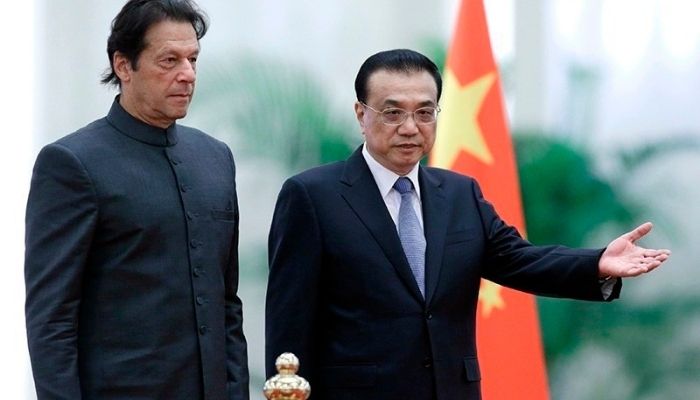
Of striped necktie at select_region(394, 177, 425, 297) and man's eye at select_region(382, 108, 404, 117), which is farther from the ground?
man's eye at select_region(382, 108, 404, 117)

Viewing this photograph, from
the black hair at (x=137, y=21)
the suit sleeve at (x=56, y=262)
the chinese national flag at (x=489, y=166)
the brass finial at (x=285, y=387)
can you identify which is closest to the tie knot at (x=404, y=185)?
the black hair at (x=137, y=21)

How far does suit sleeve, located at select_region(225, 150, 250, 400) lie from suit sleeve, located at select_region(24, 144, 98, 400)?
364 millimetres

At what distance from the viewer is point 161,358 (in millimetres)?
2711

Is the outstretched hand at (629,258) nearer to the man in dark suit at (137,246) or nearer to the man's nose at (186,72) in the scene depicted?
the man in dark suit at (137,246)

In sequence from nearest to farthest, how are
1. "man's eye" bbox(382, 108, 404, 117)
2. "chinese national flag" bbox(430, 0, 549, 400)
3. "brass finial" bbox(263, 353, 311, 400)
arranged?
"brass finial" bbox(263, 353, 311, 400), "man's eye" bbox(382, 108, 404, 117), "chinese national flag" bbox(430, 0, 549, 400)

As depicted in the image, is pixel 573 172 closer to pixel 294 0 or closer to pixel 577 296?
pixel 294 0

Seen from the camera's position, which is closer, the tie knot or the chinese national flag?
the tie knot

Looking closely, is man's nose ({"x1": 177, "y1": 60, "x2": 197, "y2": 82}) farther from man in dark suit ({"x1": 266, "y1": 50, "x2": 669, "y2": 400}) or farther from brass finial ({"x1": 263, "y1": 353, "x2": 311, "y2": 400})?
brass finial ({"x1": 263, "y1": 353, "x2": 311, "y2": 400})

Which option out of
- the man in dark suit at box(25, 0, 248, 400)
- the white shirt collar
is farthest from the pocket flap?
the white shirt collar

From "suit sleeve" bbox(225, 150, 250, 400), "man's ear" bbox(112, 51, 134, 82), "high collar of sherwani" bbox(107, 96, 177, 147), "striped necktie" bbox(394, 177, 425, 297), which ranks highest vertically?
"man's ear" bbox(112, 51, 134, 82)

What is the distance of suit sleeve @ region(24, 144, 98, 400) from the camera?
2596 mm

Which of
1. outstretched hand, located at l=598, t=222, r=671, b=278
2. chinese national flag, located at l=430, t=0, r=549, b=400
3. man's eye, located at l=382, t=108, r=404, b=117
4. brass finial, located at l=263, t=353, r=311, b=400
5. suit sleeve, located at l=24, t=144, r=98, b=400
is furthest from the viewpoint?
chinese national flag, located at l=430, t=0, r=549, b=400

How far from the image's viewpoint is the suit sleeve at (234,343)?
2.87 metres

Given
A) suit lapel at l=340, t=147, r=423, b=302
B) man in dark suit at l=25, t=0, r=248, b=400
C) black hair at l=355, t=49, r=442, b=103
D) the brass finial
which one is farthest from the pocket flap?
the brass finial
